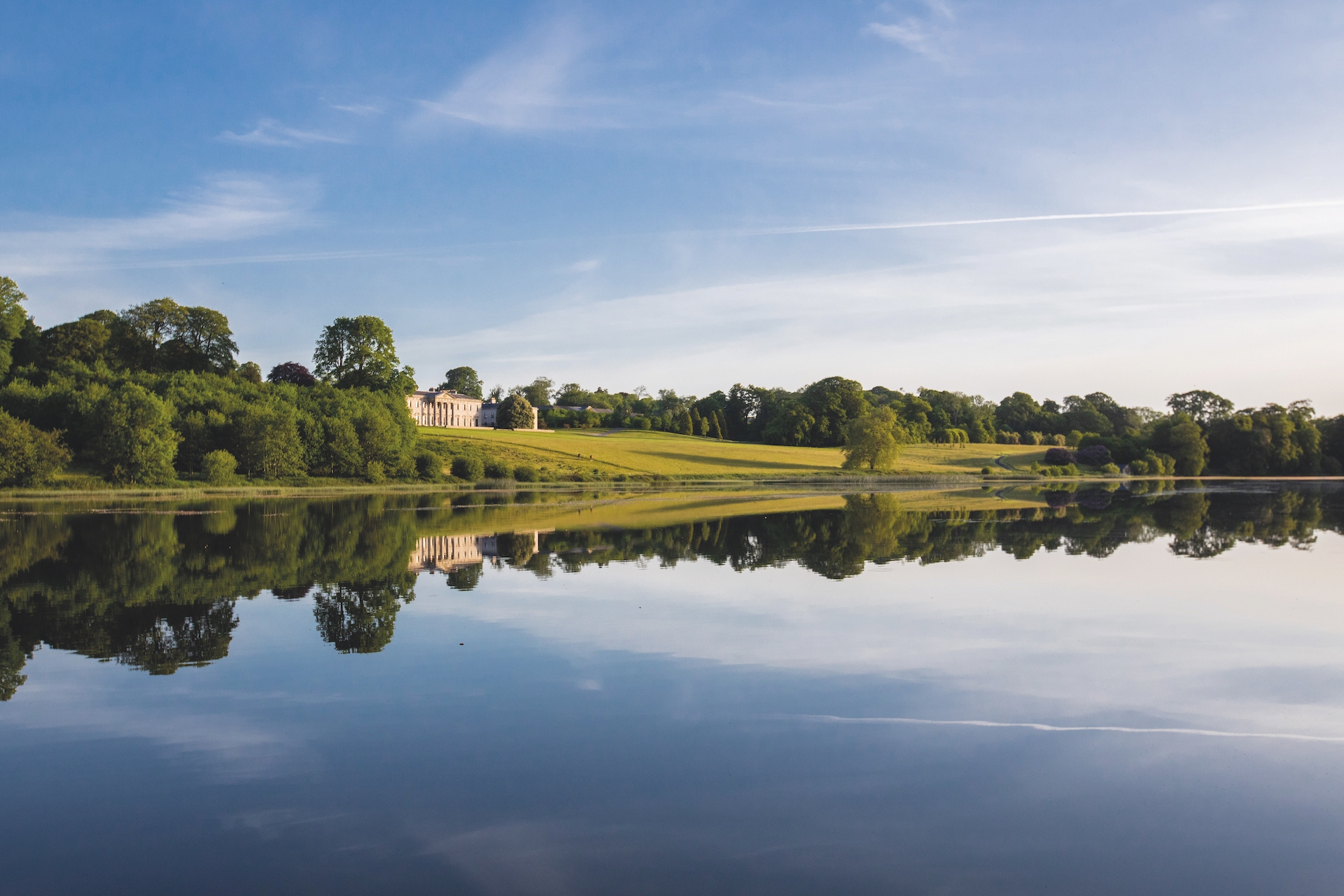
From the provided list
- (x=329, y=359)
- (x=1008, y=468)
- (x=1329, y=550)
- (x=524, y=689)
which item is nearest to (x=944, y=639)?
(x=524, y=689)

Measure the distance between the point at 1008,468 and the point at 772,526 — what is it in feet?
253

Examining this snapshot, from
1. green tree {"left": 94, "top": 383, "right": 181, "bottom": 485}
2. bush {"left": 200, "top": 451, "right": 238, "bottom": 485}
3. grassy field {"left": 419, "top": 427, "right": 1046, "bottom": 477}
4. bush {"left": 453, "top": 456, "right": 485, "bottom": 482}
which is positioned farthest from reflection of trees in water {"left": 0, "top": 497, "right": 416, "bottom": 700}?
grassy field {"left": 419, "top": 427, "right": 1046, "bottom": 477}

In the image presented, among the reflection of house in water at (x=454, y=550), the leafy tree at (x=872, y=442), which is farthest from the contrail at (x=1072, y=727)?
the leafy tree at (x=872, y=442)

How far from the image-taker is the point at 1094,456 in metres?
107

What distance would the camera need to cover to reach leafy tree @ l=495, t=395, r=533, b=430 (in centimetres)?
12131

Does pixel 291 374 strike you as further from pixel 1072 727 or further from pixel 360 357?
pixel 1072 727

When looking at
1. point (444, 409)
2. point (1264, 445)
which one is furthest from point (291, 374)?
point (1264, 445)

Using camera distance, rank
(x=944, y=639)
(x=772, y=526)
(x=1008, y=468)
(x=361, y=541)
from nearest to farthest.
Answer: (x=944, y=639) < (x=361, y=541) < (x=772, y=526) < (x=1008, y=468)

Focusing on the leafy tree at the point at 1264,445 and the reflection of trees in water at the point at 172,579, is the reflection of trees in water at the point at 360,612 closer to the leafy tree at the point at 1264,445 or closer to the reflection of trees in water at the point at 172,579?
the reflection of trees in water at the point at 172,579

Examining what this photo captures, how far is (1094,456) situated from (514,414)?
74.4m

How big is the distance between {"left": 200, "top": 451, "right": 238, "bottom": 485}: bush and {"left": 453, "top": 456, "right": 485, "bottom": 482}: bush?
15.5 meters

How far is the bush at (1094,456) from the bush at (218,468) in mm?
92713

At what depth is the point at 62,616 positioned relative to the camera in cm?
1371

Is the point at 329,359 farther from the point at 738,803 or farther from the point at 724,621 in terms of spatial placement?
the point at 738,803
